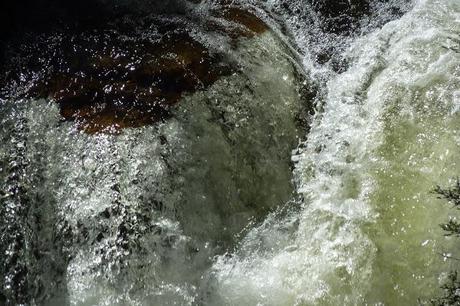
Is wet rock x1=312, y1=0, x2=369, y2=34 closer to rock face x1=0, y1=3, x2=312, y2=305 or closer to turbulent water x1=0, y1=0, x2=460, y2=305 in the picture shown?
turbulent water x1=0, y1=0, x2=460, y2=305

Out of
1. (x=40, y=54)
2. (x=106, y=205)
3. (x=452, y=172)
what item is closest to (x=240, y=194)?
(x=106, y=205)

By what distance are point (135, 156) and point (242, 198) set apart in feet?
2.75

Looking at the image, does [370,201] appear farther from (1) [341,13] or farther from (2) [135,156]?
(1) [341,13]

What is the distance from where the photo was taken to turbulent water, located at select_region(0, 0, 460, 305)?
2.87 metres

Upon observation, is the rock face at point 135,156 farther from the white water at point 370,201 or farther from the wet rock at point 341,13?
the wet rock at point 341,13

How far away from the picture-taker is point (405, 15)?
4.80 metres

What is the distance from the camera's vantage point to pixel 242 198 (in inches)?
130

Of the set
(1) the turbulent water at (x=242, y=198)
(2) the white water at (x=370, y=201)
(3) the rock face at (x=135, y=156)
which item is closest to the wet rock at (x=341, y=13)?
(2) the white water at (x=370, y=201)

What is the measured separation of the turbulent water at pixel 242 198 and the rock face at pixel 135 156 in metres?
0.01

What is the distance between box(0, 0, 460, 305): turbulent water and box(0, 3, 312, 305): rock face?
0.03 ft

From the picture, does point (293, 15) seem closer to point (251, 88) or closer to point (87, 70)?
point (251, 88)

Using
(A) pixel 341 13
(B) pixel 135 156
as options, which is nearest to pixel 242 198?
(B) pixel 135 156

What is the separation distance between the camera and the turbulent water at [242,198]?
2.87 meters

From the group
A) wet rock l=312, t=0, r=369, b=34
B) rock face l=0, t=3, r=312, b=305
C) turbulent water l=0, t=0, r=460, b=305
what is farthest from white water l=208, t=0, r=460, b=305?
wet rock l=312, t=0, r=369, b=34
